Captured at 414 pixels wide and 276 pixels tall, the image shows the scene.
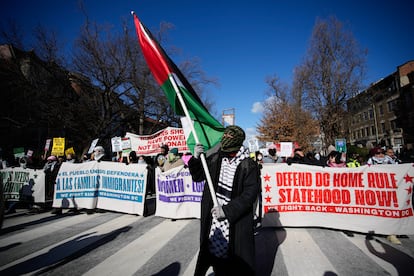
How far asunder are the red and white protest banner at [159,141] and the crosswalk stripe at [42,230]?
354 centimetres

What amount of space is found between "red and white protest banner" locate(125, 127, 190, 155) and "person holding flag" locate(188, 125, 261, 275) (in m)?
6.75

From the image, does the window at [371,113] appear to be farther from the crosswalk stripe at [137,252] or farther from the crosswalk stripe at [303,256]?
the crosswalk stripe at [137,252]

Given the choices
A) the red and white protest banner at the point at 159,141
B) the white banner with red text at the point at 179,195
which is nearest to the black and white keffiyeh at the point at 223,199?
the white banner with red text at the point at 179,195

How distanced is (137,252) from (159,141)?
19.4 ft

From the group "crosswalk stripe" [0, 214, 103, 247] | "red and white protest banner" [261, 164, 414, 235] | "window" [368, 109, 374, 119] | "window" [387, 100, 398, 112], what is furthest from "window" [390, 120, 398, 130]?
"crosswalk stripe" [0, 214, 103, 247]

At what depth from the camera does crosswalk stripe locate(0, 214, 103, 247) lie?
4.34 m

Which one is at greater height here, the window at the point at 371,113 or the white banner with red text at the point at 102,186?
the window at the point at 371,113

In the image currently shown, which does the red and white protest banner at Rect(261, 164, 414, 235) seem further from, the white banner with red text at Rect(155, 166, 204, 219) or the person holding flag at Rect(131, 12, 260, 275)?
the person holding flag at Rect(131, 12, 260, 275)

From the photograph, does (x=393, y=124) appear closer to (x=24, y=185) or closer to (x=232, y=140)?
(x=232, y=140)

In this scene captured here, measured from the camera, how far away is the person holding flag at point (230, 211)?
1.88 meters

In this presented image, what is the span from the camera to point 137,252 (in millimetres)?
3533

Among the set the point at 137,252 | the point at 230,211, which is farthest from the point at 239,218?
the point at 137,252

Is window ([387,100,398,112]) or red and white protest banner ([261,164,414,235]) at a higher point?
window ([387,100,398,112])

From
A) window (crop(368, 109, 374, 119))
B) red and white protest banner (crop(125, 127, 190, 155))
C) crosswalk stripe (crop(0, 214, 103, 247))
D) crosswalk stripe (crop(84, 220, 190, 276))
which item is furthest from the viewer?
window (crop(368, 109, 374, 119))
